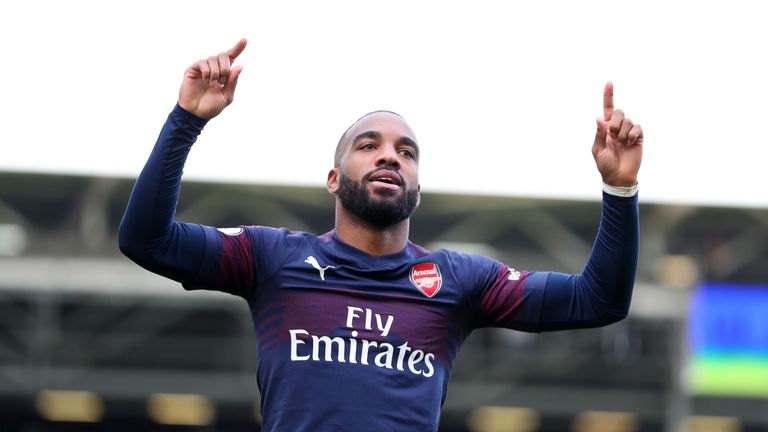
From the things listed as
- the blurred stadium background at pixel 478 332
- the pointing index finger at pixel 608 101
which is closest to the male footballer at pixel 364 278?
the pointing index finger at pixel 608 101

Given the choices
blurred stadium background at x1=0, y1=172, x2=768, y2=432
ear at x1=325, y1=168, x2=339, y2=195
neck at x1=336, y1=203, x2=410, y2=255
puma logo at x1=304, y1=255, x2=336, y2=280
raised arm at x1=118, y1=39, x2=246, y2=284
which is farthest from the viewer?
blurred stadium background at x1=0, y1=172, x2=768, y2=432

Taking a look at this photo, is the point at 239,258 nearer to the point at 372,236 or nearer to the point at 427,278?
the point at 372,236

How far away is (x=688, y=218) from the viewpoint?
15.8 metres

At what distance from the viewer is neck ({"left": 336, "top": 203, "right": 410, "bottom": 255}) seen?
3922mm

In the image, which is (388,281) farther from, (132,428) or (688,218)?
(132,428)

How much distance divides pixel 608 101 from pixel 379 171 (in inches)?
29.1

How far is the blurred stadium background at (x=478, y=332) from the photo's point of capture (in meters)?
15.2

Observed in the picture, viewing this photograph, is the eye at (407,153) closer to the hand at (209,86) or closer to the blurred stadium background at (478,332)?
the hand at (209,86)

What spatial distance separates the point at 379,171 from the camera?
3.85m

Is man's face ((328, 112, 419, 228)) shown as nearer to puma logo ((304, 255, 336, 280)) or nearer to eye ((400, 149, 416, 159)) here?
eye ((400, 149, 416, 159))

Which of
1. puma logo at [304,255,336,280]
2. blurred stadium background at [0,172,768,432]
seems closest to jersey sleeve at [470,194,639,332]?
puma logo at [304,255,336,280]

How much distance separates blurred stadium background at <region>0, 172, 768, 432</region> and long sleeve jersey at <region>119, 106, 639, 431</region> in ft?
36.7

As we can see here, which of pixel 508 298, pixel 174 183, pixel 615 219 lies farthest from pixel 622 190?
pixel 174 183

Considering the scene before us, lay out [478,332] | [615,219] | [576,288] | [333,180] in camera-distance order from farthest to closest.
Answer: [478,332] → [333,180] → [576,288] → [615,219]
